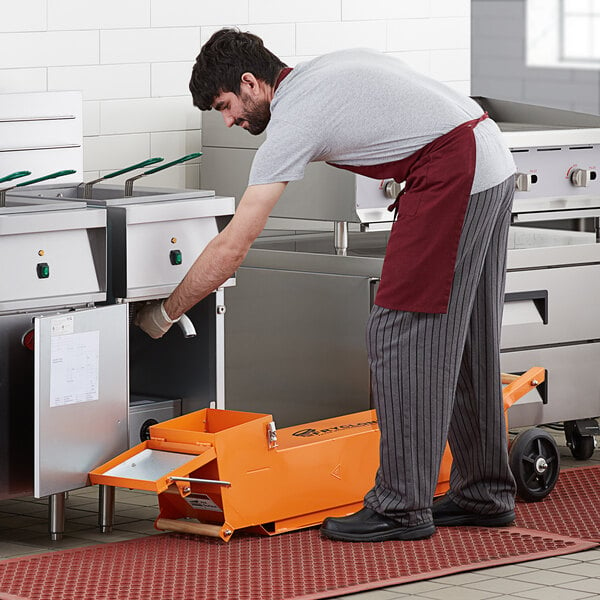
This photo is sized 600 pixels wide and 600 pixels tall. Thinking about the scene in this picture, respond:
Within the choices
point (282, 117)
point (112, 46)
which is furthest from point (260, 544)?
point (112, 46)

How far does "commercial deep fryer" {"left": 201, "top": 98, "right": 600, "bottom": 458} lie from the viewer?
15.2ft

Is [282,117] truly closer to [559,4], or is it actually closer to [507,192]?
[507,192]

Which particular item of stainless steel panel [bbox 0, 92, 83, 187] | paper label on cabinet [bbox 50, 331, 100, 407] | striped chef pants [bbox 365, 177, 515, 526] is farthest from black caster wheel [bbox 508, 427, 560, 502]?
stainless steel panel [bbox 0, 92, 83, 187]

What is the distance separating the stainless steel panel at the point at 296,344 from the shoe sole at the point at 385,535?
0.89 metres

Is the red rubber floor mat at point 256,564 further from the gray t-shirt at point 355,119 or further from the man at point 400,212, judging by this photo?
the gray t-shirt at point 355,119

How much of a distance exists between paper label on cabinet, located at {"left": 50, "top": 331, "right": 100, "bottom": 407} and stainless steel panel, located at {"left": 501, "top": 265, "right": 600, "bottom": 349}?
1.41 m

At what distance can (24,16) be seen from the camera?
4.68 metres

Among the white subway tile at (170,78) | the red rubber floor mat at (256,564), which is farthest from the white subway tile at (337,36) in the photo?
the red rubber floor mat at (256,564)

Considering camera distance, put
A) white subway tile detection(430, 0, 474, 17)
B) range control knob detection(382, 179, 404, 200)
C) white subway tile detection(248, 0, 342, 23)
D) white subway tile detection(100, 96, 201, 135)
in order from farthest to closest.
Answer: white subway tile detection(430, 0, 474, 17) → white subway tile detection(248, 0, 342, 23) → white subway tile detection(100, 96, 201, 135) → range control knob detection(382, 179, 404, 200)

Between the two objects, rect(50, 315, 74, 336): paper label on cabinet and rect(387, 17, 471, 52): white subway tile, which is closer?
rect(50, 315, 74, 336): paper label on cabinet

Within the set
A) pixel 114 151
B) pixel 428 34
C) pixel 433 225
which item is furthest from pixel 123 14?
pixel 433 225

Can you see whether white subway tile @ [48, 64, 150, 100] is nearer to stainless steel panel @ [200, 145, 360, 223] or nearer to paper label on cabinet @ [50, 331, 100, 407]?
stainless steel panel @ [200, 145, 360, 223]

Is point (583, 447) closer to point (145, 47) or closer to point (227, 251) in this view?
point (227, 251)

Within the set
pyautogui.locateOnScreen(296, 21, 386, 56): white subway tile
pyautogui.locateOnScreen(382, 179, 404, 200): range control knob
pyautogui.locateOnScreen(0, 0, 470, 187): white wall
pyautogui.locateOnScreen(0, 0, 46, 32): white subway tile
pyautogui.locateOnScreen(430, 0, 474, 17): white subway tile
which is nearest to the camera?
pyautogui.locateOnScreen(382, 179, 404, 200): range control knob
